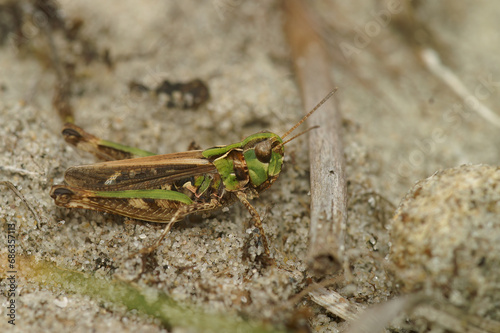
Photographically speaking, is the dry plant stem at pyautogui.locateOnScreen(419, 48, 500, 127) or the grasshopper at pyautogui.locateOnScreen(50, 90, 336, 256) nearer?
the grasshopper at pyautogui.locateOnScreen(50, 90, 336, 256)

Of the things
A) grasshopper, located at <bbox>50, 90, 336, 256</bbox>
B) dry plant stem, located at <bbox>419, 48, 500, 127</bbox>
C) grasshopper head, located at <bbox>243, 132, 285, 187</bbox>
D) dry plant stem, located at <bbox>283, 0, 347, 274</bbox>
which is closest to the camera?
dry plant stem, located at <bbox>283, 0, 347, 274</bbox>

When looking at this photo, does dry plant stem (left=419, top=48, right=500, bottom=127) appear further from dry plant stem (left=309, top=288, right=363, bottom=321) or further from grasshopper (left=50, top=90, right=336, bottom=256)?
dry plant stem (left=309, top=288, right=363, bottom=321)

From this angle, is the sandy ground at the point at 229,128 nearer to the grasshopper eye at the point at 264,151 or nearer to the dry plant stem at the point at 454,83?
the dry plant stem at the point at 454,83

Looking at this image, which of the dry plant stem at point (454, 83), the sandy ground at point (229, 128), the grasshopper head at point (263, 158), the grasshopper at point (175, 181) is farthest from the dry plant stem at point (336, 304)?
the dry plant stem at point (454, 83)

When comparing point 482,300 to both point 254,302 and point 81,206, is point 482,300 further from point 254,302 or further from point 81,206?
point 81,206

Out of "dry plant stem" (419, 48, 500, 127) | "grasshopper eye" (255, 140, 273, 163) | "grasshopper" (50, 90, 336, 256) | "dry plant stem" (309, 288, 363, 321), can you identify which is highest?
"dry plant stem" (419, 48, 500, 127)

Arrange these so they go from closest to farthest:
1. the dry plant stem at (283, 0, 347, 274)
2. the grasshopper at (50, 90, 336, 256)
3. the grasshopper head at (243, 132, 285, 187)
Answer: the dry plant stem at (283, 0, 347, 274) < the grasshopper at (50, 90, 336, 256) < the grasshopper head at (243, 132, 285, 187)

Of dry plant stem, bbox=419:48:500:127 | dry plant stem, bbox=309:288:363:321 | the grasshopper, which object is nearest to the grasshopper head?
the grasshopper

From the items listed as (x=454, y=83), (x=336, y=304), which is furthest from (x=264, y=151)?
(x=454, y=83)

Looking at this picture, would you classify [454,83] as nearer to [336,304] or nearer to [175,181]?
[336,304]
